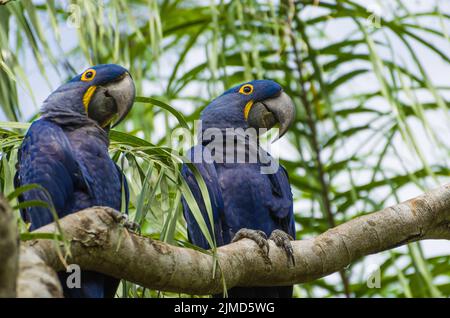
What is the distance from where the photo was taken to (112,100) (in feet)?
9.92

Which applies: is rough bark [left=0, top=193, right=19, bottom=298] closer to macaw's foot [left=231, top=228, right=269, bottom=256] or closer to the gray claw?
the gray claw

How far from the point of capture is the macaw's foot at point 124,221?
199 cm

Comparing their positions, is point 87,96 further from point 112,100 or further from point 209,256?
point 209,256

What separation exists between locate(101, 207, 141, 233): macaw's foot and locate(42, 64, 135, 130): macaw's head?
0.87 metres

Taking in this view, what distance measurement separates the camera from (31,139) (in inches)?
104

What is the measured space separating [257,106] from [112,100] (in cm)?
84

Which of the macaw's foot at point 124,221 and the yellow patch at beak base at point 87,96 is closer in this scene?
the macaw's foot at point 124,221

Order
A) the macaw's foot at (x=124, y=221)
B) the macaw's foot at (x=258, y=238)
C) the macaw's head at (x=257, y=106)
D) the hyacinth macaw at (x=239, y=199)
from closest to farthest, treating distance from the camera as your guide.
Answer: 1. the macaw's foot at (x=124, y=221)
2. the macaw's foot at (x=258, y=238)
3. the hyacinth macaw at (x=239, y=199)
4. the macaw's head at (x=257, y=106)

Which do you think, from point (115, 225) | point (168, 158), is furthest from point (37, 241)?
point (168, 158)

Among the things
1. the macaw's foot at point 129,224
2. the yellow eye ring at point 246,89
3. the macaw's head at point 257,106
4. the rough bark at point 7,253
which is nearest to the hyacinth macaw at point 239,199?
the macaw's head at point 257,106

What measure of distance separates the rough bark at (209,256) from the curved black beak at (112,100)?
86 cm

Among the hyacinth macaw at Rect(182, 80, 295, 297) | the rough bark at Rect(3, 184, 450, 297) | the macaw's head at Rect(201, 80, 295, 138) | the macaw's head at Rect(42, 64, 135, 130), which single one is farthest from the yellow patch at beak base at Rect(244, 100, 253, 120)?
the rough bark at Rect(3, 184, 450, 297)

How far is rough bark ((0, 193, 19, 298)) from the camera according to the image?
134 cm

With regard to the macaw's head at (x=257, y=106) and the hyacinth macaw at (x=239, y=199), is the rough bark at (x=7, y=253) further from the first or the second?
the macaw's head at (x=257, y=106)
